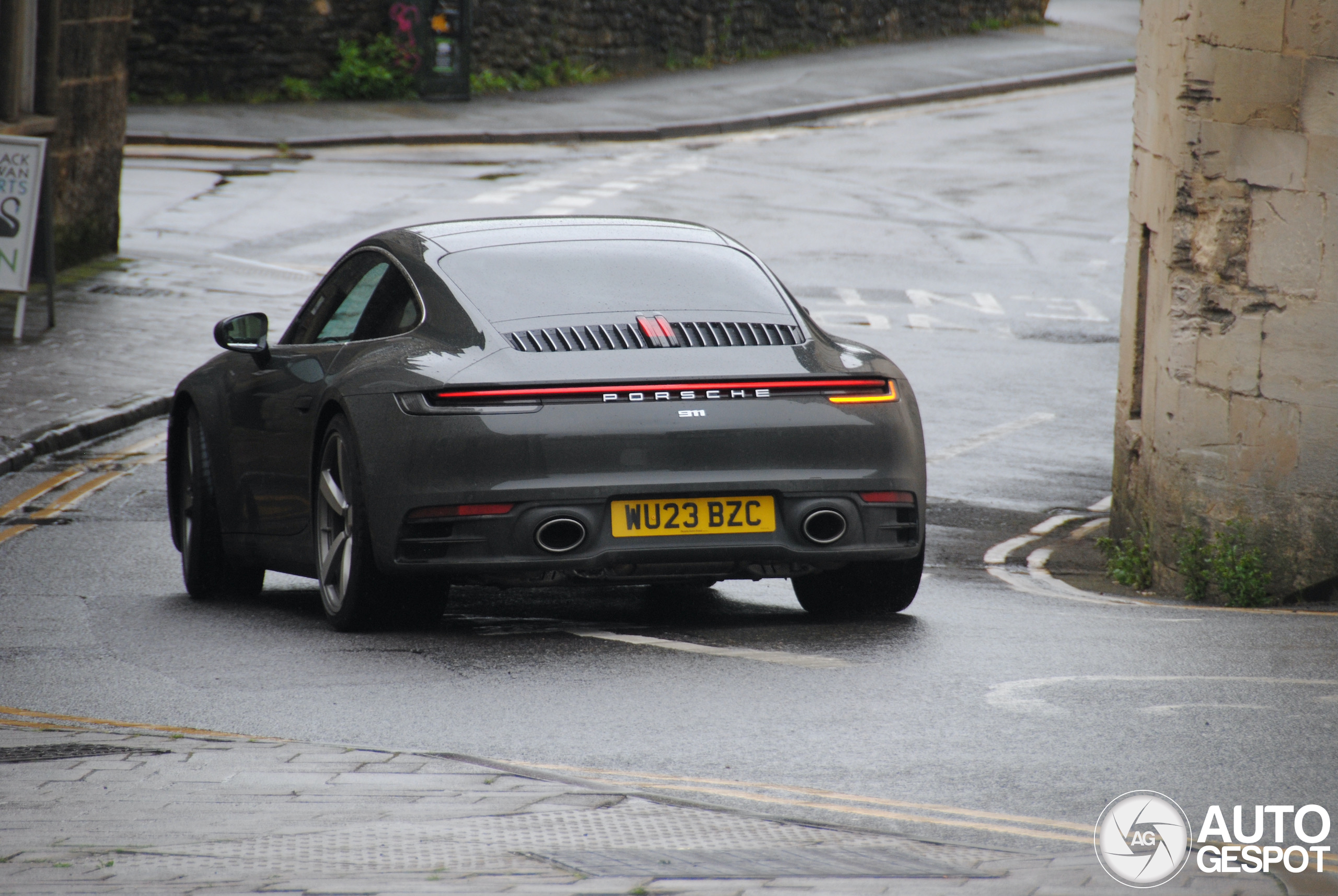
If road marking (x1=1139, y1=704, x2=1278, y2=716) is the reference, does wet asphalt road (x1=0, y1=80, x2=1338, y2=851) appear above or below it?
below

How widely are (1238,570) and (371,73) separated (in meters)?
26.1

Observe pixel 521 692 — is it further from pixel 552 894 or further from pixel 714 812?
pixel 552 894

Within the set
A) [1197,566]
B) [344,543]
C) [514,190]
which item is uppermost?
[514,190]

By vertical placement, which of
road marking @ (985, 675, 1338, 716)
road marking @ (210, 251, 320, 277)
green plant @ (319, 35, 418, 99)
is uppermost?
green plant @ (319, 35, 418, 99)

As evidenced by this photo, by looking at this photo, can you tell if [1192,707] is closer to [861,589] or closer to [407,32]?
[861,589]

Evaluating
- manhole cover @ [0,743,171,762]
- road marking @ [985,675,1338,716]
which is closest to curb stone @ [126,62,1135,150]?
road marking @ [985,675,1338,716]

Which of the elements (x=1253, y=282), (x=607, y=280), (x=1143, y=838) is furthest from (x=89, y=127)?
(x=1143, y=838)

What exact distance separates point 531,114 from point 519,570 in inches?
1040

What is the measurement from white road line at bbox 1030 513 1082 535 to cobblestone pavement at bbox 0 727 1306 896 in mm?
5849

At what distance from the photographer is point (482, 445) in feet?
20.5

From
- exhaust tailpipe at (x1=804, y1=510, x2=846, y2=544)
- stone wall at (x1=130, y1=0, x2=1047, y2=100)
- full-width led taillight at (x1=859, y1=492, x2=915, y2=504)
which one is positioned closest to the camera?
exhaust tailpipe at (x1=804, y1=510, x2=846, y2=544)

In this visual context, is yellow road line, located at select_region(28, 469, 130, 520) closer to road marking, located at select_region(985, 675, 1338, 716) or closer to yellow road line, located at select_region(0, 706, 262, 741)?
yellow road line, located at select_region(0, 706, 262, 741)

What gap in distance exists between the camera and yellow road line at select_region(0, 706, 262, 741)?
536 centimetres

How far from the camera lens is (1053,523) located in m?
10.4
